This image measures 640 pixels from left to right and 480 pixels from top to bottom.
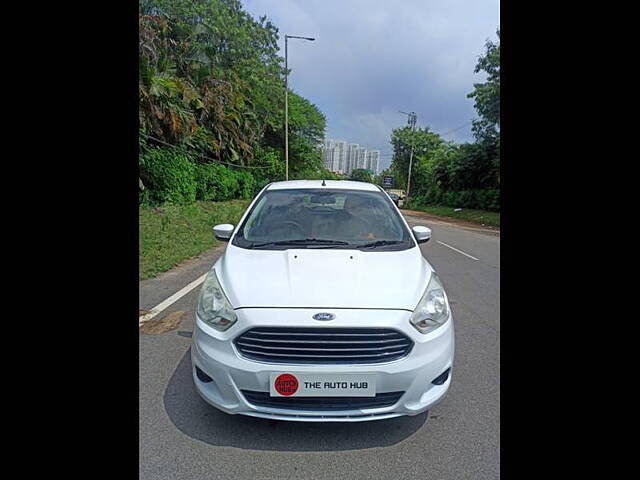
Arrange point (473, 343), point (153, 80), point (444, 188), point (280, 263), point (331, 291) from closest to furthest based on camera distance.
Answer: point (331, 291) < point (280, 263) < point (473, 343) < point (153, 80) < point (444, 188)

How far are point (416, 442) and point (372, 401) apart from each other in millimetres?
428

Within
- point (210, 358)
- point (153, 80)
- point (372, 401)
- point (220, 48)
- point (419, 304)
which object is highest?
point (220, 48)

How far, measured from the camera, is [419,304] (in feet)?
8.07

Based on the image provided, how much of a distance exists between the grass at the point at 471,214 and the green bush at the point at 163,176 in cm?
1516

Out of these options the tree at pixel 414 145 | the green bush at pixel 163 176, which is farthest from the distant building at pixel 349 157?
the green bush at pixel 163 176

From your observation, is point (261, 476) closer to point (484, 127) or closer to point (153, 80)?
point (153, 80)

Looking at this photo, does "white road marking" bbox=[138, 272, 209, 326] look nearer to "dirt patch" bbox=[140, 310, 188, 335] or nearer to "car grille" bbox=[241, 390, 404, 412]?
"dirt patch" bbox=[140, 310, 188, 335]

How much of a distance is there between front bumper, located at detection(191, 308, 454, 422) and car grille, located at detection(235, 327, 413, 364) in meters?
0.03

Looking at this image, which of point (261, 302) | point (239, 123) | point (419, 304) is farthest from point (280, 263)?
point (239, 123)

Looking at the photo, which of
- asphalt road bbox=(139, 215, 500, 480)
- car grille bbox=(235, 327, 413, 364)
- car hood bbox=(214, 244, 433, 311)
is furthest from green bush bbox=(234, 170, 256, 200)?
car grille bbox=(235, 327, 413, 364)

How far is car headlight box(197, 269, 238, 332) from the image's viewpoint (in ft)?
7.73

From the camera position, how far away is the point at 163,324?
166 inches

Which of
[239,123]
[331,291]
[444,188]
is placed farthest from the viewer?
[444,188]

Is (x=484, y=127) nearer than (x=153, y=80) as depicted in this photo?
No
